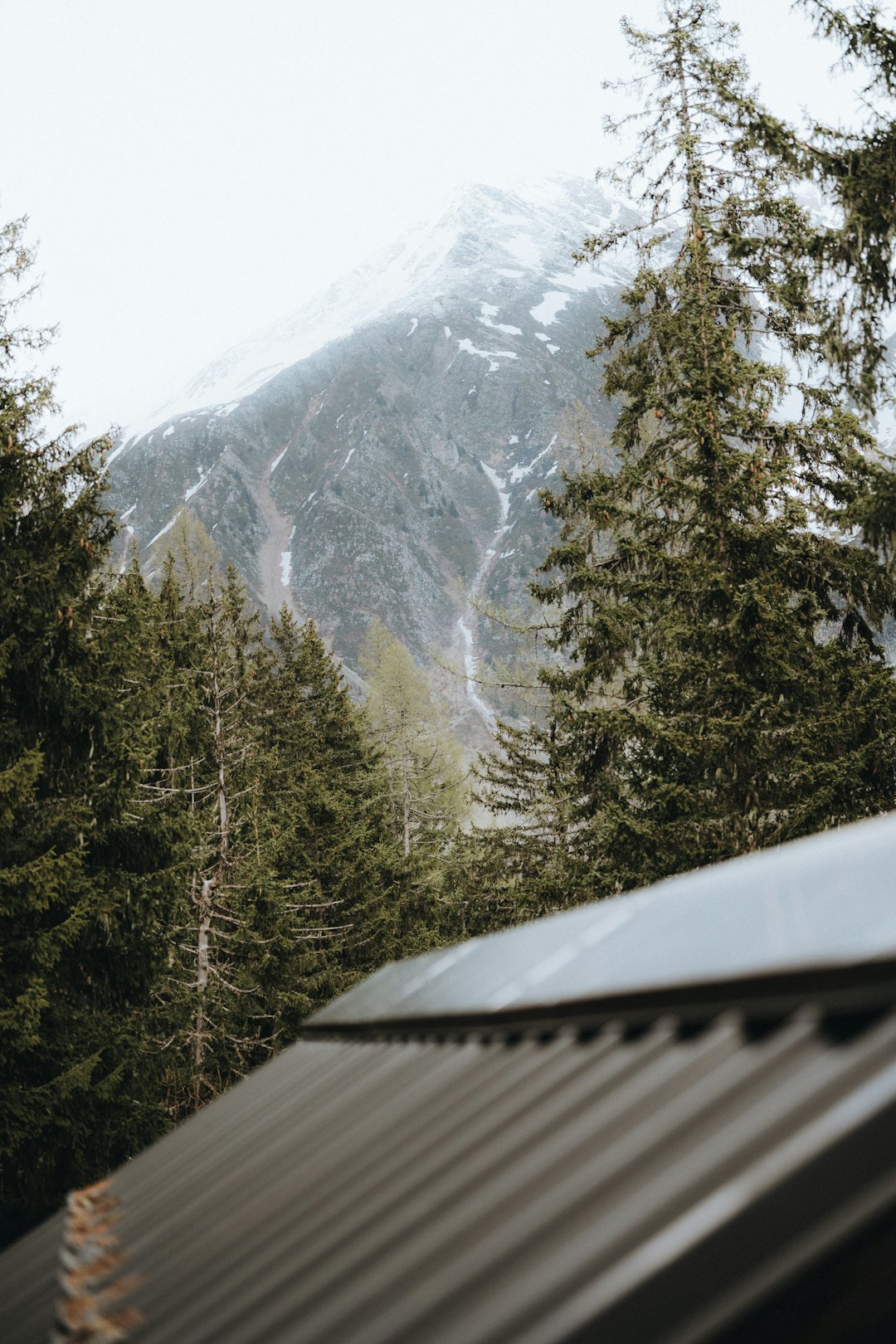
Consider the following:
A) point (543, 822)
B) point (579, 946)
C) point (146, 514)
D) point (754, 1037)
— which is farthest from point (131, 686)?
point (146, 514)

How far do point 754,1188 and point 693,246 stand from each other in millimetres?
13098

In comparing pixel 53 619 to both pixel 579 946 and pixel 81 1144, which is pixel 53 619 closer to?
pixel 81 1144

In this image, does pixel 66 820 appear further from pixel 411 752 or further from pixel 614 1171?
pixel 411 752

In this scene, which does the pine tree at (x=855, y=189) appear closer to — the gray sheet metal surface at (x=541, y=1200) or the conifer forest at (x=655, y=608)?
the conifer forest at (x=655, y=608)

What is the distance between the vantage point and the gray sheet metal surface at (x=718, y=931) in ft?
4.46

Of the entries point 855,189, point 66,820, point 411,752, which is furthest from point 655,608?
point 411,752

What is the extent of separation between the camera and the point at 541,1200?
1425 mm

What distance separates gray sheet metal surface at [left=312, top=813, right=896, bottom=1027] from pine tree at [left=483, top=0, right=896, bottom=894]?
6949 mm

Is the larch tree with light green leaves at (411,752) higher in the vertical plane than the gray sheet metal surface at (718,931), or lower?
lower

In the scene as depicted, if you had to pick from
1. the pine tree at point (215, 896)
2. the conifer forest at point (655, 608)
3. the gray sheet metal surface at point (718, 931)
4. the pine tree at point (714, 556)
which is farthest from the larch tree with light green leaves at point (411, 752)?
the gray sheet metal surface at point (718, 931)

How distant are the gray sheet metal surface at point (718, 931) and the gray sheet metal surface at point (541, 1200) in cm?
10

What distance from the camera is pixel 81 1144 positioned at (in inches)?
453

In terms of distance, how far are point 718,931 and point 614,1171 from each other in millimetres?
497

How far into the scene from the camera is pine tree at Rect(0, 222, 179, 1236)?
10.8m
